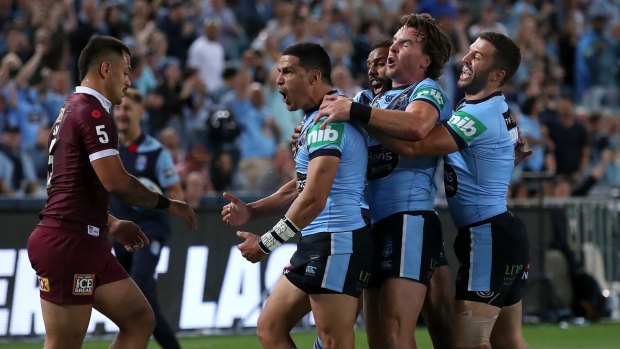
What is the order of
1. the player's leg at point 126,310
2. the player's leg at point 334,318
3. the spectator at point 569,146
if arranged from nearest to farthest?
1. the player's leg at point 334,318
2. the player's leg at point 126,310
3. the spectator at point 569,146

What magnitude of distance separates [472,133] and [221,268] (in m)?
6.84

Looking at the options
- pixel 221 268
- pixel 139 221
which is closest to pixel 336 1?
pixel 221 268

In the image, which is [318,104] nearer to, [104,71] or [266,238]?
[266,238]

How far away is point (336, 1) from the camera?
22.3m

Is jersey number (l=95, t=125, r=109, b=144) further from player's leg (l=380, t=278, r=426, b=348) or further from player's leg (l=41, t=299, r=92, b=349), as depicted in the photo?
player's leg (l=380, t=278, r=426, b=348)

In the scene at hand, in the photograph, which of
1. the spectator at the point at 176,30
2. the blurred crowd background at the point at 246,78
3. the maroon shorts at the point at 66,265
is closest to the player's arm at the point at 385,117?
the maroon shorts at the point at 66,265

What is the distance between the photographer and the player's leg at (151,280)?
10.7 m

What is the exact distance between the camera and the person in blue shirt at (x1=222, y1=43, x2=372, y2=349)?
23.7 ft

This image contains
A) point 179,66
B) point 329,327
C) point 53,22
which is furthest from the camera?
point 179,66

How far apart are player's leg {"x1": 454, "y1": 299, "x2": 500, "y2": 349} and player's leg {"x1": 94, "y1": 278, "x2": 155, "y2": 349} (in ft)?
6.87

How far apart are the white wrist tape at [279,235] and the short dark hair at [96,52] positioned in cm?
177

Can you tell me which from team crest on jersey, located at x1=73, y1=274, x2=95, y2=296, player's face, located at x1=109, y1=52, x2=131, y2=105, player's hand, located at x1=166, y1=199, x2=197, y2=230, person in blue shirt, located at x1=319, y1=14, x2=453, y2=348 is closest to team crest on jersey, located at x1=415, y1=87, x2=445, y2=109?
Result: person in blue shirt, located at x1=319, y1=14, x2=453, y2=348

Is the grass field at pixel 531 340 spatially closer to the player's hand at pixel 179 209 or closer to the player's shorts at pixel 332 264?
the player's hand at pixel 179 209

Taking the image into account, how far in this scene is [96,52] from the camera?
8.06m
